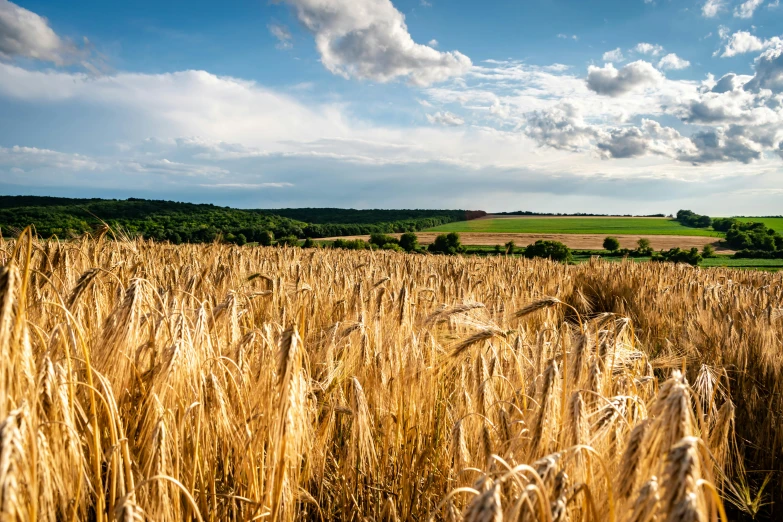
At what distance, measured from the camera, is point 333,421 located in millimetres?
2379

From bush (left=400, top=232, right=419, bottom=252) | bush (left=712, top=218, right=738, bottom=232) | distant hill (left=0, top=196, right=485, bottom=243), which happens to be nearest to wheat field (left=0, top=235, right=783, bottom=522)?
bush (left=400, top=232, right=419, bottom=252)

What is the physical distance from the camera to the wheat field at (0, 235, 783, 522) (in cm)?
98

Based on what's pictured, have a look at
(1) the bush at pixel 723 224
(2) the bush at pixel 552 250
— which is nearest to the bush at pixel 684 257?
(2) the bush at pixel 552 250

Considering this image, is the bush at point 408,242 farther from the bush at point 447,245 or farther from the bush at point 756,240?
the bush at point 756,240

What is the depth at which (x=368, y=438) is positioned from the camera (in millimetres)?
2203

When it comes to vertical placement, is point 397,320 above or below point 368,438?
above

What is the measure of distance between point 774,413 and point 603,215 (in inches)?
3641

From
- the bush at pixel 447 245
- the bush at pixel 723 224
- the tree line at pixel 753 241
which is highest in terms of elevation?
the bush at pixel 723 224

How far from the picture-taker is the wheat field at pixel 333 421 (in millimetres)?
982

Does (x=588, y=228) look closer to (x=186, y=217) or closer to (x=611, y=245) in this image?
(x=611, y=245)

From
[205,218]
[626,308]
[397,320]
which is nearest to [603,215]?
[205,218]

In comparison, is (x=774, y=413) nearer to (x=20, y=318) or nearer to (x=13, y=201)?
(x=20, y=318)

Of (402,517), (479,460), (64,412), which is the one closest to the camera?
(64,412)

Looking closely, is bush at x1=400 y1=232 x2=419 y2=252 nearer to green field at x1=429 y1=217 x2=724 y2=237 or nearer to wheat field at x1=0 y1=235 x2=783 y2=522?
green field at x1=429 y1=217 x2=724 y2=237
